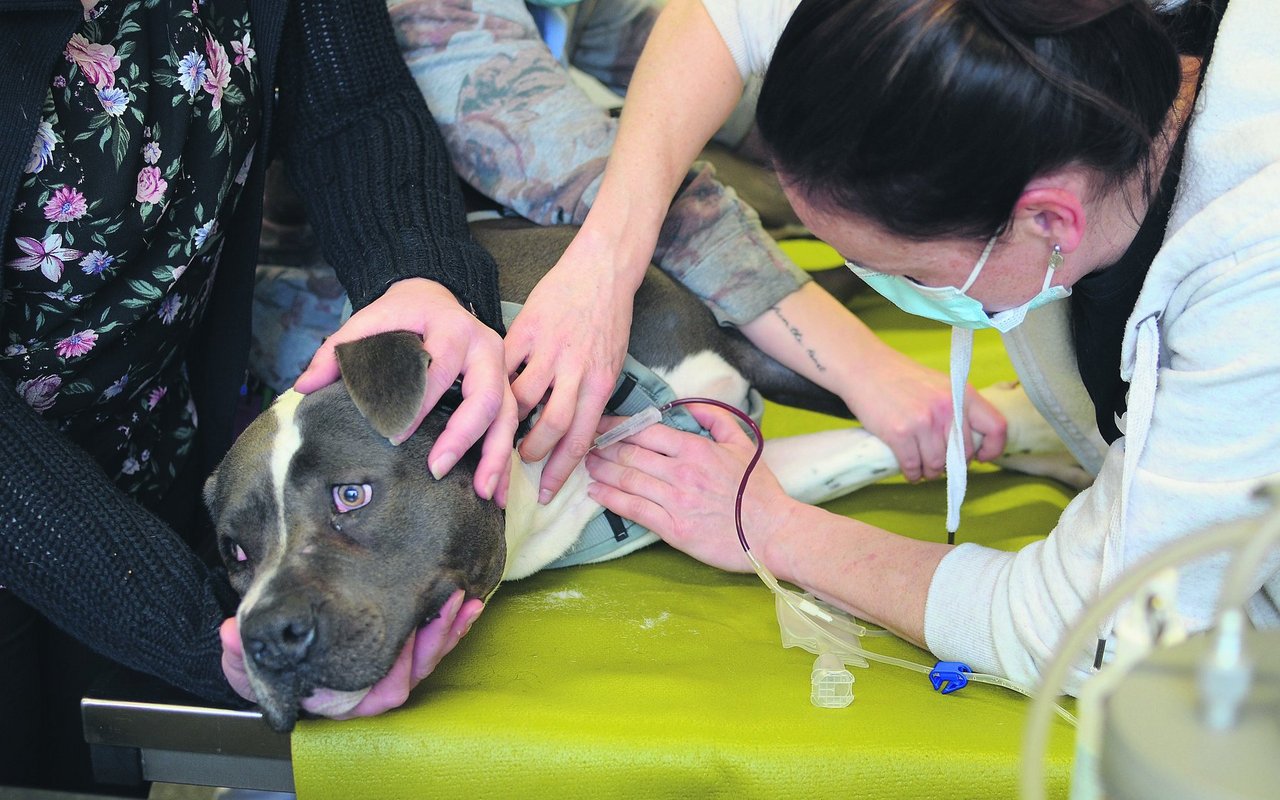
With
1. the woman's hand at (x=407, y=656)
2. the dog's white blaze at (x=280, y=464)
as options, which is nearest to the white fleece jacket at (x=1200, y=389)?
the woman's hand at (x=407, y=656)

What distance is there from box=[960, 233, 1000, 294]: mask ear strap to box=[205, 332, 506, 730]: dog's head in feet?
2.37

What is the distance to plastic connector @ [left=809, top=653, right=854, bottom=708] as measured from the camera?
1472 millimetres

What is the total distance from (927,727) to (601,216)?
0.92 metres

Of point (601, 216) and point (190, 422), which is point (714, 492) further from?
point (190, 422)

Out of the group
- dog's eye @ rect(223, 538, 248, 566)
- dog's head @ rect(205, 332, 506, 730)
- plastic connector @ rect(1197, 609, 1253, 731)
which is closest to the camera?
plastic connector @ rect(1197, 609, 1253, 731)

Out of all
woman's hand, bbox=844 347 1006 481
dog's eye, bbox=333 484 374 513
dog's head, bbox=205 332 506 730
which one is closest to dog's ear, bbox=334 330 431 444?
dog's head, bbox=205 332 506 730

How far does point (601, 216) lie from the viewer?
6.01ft

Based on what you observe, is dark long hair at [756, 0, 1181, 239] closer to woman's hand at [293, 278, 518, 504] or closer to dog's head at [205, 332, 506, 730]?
woman's hand at [293, 278, 518, 504]

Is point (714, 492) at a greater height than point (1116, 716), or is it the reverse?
point (1116, 716)

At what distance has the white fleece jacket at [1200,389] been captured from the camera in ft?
3.88

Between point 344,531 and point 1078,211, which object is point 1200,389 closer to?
point 1078,211

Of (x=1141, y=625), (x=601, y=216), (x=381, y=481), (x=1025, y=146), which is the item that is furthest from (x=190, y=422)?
(x=1141, y=625)

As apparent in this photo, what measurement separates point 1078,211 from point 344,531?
107cm

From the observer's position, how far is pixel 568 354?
167 centimetres
